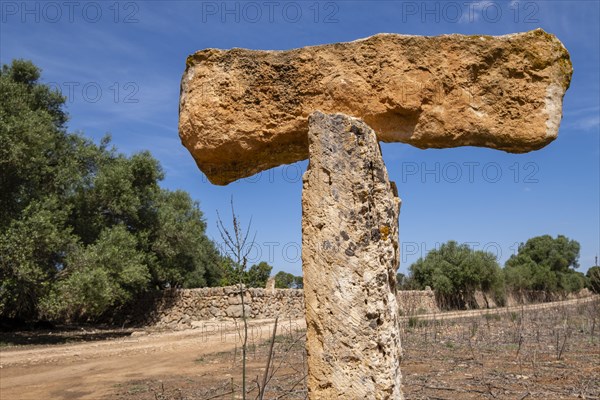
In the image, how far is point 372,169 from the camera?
3391 millimetres

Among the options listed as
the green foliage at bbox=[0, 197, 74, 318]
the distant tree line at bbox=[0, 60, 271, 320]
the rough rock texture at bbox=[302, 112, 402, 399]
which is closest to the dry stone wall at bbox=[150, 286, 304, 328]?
the distant tree line at bbox=[0, 60, 271, 320]

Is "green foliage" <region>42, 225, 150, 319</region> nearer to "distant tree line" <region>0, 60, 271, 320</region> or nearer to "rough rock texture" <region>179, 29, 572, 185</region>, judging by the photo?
"distant tree line" <region>0, 60, 271, 320</region>

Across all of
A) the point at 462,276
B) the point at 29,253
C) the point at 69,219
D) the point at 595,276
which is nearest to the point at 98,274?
the point at 29,253

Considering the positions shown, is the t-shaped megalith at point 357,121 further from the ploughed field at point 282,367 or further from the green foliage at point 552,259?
the green foliage at point 552,259

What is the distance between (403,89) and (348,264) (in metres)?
1.27

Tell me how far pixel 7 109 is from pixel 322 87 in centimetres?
1521

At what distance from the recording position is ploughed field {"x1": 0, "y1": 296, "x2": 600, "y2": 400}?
637cm

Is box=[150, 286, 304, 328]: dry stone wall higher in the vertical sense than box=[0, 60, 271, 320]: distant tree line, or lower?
lower

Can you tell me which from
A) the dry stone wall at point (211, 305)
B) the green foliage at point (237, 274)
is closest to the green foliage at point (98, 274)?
the dry stone wall at point (211, 305)

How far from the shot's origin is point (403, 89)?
3576 millimetres

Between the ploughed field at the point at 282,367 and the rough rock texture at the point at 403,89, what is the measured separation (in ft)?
6.02

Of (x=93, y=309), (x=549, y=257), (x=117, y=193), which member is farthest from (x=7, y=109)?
(x=549, y=257)

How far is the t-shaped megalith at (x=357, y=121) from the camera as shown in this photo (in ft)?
10.7

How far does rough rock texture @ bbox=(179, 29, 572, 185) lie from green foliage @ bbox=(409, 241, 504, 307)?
28.9 metres
